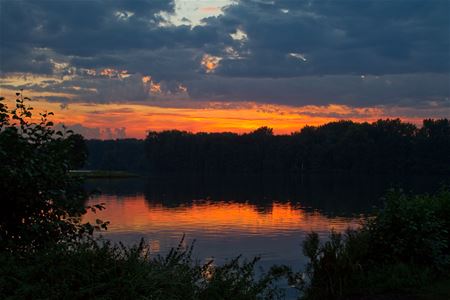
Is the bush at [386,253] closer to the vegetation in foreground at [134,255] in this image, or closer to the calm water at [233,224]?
the vegetation in foreground at [134,255]

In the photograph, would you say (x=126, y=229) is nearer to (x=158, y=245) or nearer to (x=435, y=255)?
(x=158, y=245)

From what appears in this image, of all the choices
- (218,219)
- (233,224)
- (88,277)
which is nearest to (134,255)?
(88,277)

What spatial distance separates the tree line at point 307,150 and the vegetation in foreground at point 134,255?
130069 millimetres

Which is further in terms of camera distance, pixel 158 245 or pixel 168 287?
pixel 158 245

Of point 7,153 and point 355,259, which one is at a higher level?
point 7,153

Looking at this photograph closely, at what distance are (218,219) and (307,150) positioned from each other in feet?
394

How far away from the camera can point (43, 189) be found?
785 centimetres

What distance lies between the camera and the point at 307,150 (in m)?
157

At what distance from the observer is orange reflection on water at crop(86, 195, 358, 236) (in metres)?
33.6

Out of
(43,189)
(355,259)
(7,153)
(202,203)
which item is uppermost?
(7,153)

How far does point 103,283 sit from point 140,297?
47 centimetres

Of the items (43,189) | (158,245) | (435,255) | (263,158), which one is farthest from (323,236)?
(263,158)

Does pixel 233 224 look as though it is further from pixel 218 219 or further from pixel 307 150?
pixel 307 150

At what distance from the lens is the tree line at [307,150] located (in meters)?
138
